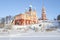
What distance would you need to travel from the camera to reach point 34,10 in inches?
223

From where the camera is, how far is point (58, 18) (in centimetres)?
564

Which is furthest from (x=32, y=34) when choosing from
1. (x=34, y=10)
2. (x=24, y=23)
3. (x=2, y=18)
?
(x=2, y=18)

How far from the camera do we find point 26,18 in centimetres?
554

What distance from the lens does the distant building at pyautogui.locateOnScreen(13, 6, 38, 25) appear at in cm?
554

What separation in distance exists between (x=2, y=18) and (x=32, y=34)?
130 centimetres

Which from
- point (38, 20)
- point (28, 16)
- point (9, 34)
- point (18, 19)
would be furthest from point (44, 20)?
point (9, 34)

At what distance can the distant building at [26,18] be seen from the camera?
5.54 metres

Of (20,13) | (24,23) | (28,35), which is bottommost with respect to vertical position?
(28,35)

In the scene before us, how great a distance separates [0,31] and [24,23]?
1.02 metres

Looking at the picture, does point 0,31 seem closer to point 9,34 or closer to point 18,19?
point 9,34

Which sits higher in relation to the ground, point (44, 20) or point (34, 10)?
point (34, 10)

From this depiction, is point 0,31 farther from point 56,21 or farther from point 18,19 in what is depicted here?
point 56,21

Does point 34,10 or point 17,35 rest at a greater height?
point 34,10

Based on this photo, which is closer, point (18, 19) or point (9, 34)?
point (18, 19)
